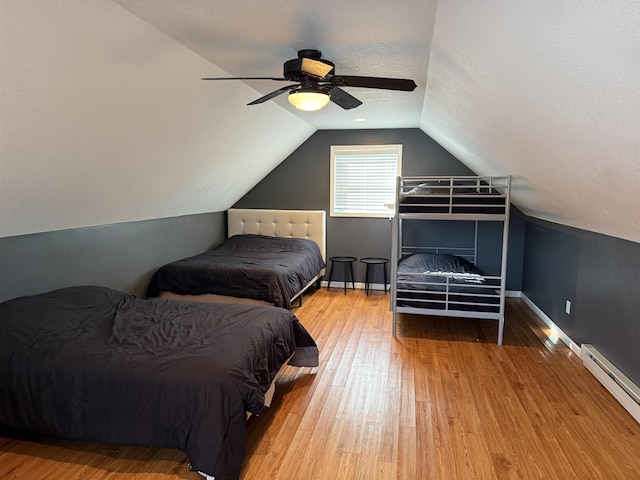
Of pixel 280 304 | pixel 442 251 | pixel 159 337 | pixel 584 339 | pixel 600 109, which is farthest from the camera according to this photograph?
pixel 442 251

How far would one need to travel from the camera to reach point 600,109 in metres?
1.65

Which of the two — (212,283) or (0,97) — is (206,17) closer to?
(0,97)

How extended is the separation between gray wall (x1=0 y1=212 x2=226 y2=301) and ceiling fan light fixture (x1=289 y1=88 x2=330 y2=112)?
2.26 m

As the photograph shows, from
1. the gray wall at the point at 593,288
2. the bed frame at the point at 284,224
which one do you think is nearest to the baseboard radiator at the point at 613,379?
the gray wall at the point at 593,288

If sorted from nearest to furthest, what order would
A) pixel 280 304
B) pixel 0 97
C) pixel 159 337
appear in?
1. pixel 0 97
2. pixel 159 337
3. pixel 280 304

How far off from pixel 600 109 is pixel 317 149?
4.81 meters

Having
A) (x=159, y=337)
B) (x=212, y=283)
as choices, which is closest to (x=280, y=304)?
(x=212, y=283)

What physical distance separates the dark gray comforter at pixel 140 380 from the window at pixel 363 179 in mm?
3664

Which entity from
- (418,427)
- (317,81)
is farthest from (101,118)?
(418,427)

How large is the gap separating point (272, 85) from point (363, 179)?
9.22 feet

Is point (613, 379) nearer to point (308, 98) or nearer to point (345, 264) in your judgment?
point (308, 98)

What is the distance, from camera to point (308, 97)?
272 centimetres

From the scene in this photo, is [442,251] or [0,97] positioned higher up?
[0,97]

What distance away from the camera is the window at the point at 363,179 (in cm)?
609
